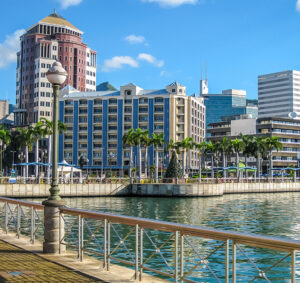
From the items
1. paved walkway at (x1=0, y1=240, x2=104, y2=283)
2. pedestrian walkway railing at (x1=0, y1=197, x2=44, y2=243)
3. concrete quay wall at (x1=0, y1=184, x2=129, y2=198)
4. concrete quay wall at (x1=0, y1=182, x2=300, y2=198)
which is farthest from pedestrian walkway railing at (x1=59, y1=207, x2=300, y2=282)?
concrete quay wall at (x1=0, y1=182, x2=300, y2=198)

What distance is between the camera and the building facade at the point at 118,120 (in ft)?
436

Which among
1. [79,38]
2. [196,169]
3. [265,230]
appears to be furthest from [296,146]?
[265,230]

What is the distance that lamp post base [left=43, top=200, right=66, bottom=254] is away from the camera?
12.6m

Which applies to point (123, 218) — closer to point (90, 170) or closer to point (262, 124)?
point (90, 170)

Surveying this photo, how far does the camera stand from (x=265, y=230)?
30891 millimetres

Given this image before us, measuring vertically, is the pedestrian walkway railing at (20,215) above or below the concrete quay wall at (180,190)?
above

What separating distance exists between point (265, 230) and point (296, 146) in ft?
429

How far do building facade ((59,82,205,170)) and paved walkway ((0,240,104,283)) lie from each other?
119545mm

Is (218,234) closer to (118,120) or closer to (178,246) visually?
(178,246)

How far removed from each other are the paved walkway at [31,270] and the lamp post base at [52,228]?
0.48 metres

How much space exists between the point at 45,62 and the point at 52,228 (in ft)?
504

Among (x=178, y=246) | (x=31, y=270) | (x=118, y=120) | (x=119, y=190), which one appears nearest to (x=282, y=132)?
(x=118, y=120)

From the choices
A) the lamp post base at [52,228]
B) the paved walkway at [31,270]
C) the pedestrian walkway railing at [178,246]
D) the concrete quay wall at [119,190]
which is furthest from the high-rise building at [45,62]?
the paved walkway at [31,270]

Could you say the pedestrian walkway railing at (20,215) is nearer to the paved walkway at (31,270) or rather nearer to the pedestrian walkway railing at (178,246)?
the pedestrian walkway railing at (178,246)
